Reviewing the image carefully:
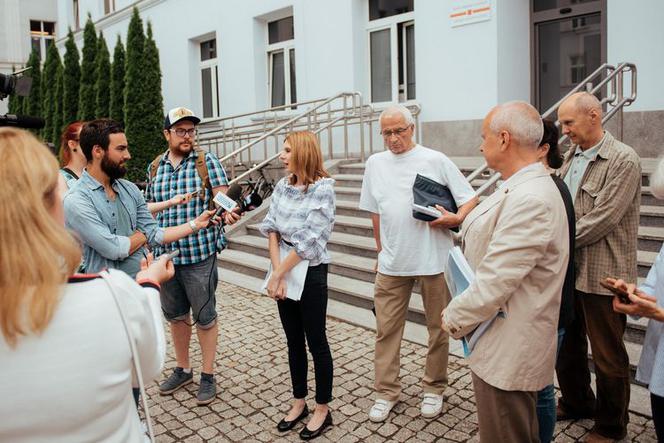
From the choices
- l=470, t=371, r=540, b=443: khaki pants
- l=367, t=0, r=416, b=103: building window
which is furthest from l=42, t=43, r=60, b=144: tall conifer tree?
l=470, t=371, r=540, b=443: khaki pants

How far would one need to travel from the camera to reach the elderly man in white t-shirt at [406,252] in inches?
149

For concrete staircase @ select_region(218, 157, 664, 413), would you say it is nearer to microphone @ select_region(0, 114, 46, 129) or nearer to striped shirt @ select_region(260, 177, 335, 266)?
striped shirt @ select_region(260, 177, 335, 266)

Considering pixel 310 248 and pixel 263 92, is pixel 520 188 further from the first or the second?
pixel 263 92

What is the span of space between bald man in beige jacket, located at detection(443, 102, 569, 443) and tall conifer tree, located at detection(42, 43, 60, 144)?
19337 millimetres

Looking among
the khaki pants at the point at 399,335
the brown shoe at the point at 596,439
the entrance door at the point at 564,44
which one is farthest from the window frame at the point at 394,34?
the brown shoe at the point at 596,439

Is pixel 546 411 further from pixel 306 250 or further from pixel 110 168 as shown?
pixel 110 168

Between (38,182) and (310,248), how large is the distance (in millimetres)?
2162

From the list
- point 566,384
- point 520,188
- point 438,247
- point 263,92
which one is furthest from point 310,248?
point 263,92

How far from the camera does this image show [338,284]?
6461 millimetres

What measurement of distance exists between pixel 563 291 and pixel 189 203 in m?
2.50

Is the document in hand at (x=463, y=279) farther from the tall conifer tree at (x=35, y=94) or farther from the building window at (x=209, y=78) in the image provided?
the tall conifer tree at (x=35, y=94)

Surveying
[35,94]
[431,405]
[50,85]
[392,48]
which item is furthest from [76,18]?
[431,405]

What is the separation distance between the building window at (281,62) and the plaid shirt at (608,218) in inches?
412

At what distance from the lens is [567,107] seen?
3363mm
